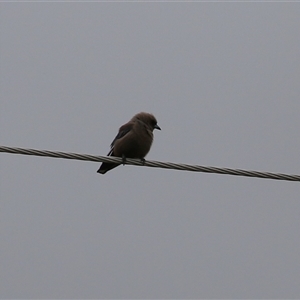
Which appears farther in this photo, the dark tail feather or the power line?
the dark tail feather

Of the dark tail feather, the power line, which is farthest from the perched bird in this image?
the power line

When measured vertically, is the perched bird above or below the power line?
above

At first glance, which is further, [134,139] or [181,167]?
[134,139]

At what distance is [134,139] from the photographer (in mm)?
8812

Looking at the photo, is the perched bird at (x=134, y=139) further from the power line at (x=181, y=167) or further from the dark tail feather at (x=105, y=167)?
the power line at (x=181, y=167)

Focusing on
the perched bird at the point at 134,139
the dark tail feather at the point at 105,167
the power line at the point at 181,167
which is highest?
the perched bird at the point at 134,139

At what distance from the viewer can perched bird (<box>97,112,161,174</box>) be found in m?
8.76

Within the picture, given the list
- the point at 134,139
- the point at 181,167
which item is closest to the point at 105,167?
the point at 134,139

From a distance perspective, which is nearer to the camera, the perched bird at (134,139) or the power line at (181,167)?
the power line at (181,167)

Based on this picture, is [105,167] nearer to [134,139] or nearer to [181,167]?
[134,139]

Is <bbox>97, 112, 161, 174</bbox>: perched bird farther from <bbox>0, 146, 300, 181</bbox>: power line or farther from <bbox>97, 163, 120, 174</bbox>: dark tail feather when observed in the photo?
<bbox>0, 146, 300, 181</bbox>: power line

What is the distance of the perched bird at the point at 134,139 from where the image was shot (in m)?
8.76

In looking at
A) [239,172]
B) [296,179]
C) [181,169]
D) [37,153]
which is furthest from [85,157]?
[296,179]

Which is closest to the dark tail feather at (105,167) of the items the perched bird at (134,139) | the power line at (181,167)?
the perched bird at (134,139)
